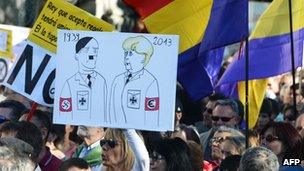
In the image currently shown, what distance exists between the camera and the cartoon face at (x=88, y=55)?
8.11m

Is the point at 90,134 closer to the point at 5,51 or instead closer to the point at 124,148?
the point at 124,148

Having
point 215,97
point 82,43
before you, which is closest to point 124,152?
point 82,43

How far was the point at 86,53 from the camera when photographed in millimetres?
8141

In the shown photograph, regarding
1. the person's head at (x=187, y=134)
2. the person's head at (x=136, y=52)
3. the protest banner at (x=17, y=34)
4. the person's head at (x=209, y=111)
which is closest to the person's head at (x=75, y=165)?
the person's head at (x=136, y=52)

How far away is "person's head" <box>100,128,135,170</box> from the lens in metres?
7.92

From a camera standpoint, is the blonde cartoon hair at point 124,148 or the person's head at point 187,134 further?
the person's head at point 187,134

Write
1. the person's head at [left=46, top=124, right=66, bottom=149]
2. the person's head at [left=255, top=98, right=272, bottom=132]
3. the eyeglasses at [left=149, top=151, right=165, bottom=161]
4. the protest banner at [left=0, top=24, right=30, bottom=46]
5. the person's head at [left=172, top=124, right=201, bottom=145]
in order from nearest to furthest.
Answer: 1. the eyeglasses at [left=149, top=151, right=165, bottom=161]
2. the person's head at [left=172, top=124, right=201, bottom=145]
3. the person's head at [left=46, top=124, right=66, bottom=149]
4. the person's head at [left=255, top=98, right=272, bottom=132]
5. the protest banner at [left=0, top=24, right=30, bottom=46]

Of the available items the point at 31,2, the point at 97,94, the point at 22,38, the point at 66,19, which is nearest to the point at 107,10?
the point at 31,2

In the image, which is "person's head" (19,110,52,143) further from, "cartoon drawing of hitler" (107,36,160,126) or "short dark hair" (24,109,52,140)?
"cartoon drawing of hitler" (107,36,160,126)

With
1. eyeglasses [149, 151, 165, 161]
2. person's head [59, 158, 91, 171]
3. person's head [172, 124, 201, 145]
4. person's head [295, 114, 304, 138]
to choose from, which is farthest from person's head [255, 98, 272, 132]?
person's head [59, 158, 91, 171]

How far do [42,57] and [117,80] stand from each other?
1.68 metres

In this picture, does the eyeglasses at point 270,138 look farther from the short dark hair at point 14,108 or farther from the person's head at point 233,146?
the short dark hair at point 14,108

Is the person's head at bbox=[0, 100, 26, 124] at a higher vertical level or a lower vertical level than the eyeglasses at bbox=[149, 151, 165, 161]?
higher

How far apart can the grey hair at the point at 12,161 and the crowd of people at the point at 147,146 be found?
0.74 meters
